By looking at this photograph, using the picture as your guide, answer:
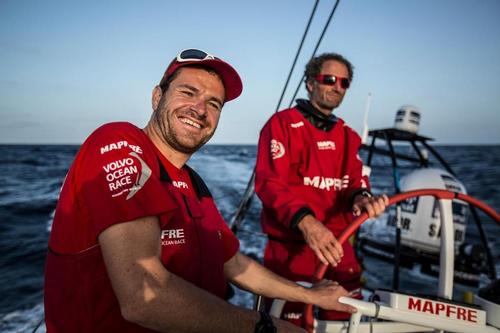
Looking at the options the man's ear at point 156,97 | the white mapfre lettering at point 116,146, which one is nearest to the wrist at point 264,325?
the white mapfre lettering at point 116,146

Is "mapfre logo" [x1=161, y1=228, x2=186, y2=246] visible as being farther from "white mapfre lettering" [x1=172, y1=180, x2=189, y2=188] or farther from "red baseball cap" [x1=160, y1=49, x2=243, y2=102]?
"red baseball cap" [x1=160, y1=49, x2=243, y2=102]

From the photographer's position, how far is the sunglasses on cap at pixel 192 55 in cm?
158

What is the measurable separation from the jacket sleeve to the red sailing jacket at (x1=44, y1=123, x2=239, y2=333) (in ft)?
2.67

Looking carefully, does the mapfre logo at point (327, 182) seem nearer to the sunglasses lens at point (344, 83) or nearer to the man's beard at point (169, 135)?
the sunglasses lens at point (344, 83)

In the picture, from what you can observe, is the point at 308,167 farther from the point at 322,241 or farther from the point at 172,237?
the point at 172,237

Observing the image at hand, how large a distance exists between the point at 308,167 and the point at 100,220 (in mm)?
1742

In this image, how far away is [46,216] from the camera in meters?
8.97

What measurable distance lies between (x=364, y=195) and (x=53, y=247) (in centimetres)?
199

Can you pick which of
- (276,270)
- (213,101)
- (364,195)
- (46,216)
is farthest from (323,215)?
(46,216)

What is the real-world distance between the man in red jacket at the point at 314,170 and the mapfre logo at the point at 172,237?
37.8 inches

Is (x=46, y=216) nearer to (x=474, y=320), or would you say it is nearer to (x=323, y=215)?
(x=323, y=215)

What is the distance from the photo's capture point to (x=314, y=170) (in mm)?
2453

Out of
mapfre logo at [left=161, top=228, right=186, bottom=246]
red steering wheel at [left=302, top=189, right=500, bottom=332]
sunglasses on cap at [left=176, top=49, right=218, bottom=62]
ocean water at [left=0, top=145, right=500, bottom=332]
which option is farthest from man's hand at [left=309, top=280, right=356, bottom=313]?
ocean water at [left=0, top=145, right=500, bottom=332]

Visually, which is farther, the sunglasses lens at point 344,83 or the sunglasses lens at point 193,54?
the sunglasses lens at point 344,83
